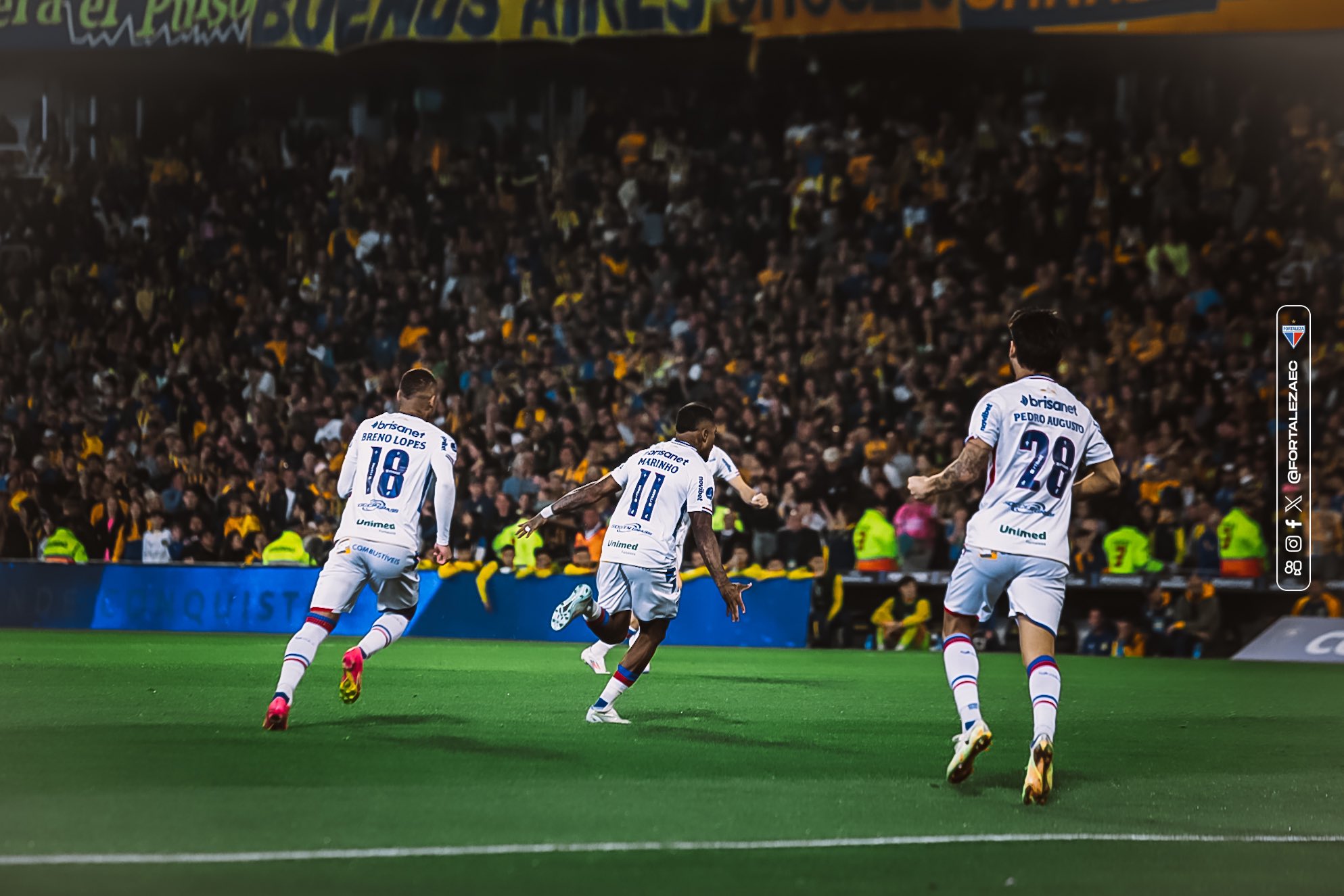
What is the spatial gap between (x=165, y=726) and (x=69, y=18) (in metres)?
22.8

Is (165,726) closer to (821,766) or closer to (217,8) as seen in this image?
(821,766)

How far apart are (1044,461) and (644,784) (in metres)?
2.68

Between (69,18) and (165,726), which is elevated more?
(69,18)

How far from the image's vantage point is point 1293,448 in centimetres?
2177

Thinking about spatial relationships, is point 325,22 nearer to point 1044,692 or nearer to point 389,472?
point 389,472

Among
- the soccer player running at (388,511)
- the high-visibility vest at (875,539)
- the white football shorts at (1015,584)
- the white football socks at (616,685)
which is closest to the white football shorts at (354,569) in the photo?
the soccer player running at (388,511)

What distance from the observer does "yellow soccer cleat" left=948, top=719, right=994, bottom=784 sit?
8078mm

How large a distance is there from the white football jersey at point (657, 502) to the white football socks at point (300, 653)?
7.51ft

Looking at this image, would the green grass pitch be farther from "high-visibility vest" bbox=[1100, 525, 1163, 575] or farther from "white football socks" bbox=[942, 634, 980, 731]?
"high-visibility vest" bbox=[1100, 525, 1163, 575]

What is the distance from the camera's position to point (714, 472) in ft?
45.2

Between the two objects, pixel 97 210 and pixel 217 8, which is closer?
pixel 217 8

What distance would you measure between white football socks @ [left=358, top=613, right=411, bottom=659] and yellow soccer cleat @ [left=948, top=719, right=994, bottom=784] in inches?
168

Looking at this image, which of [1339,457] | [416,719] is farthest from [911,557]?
[416,719]

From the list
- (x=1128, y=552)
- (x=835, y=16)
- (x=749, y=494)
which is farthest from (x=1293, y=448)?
(x=749, y=494)
